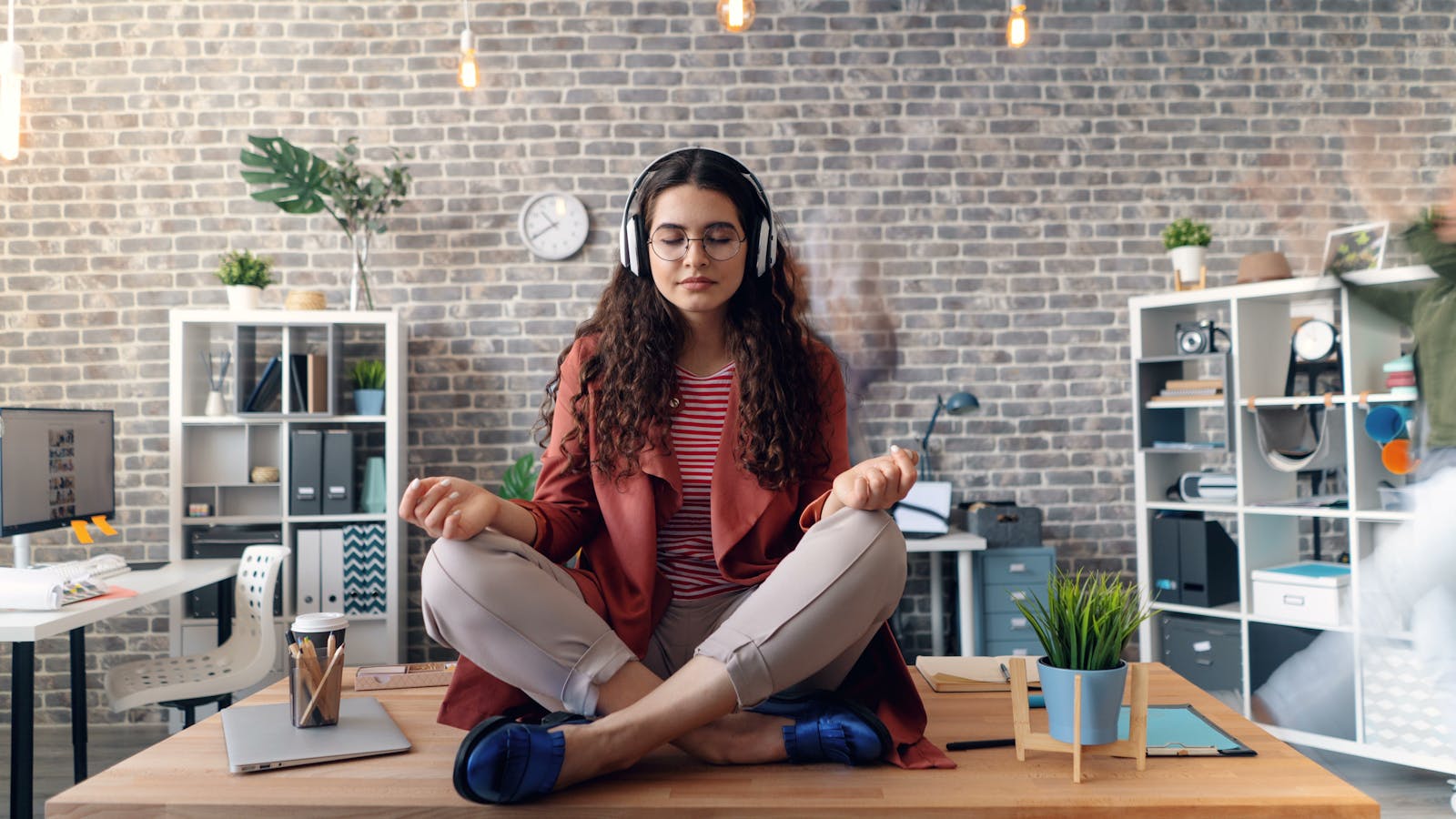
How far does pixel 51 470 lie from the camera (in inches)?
111

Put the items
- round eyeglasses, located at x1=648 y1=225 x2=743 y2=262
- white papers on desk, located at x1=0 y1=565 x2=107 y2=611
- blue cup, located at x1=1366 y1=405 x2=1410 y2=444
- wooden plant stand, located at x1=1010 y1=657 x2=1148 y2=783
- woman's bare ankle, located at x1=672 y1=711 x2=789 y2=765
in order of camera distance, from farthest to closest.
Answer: blue cup, located at x1=1366 y1=405 x2=1410 y2=444 → white papers on desk, located at x1=0 y1=565 x2=107 y2=611 → round eyeglasses, located at x1=648 y1=225 x2=743 y2=262 → woman's bare ankle, located at x1=672 y1=711 x2=789 y2=765 → wooden plant stand, located at x1=1010 y1=657 x2=1148 y2=783

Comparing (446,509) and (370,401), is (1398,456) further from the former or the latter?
(370,401)

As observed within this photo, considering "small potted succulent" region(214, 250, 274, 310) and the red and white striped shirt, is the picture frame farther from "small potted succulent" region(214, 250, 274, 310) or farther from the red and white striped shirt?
"small potted succulent" region(214, 250, 274, 310)

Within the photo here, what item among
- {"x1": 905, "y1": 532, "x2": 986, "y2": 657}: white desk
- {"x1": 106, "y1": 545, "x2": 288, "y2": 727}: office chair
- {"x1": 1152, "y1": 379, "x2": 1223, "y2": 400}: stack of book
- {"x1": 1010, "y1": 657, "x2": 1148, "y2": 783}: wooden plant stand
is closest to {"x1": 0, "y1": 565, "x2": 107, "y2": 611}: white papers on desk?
{"x1": 106, "y1": 545, "x2": 288, "y2": 727}: office chair

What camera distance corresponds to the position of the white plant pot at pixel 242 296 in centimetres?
362

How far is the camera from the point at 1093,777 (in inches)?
54.2

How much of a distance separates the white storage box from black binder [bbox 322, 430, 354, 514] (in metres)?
3.14

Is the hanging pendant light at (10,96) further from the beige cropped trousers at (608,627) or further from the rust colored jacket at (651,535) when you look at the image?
the beige cropped trousers at (608,627)

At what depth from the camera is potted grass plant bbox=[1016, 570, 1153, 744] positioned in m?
1.39

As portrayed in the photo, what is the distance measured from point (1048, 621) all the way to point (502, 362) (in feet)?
9.67

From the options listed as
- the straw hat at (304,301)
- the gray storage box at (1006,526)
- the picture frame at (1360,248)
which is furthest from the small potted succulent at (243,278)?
the picture frame at (1360,248)

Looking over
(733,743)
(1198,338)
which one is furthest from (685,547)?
(1198,338)

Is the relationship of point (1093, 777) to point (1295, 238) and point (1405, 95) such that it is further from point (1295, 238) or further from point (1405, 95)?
point (1405, 95)

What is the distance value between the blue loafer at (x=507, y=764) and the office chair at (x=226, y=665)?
1800mm
